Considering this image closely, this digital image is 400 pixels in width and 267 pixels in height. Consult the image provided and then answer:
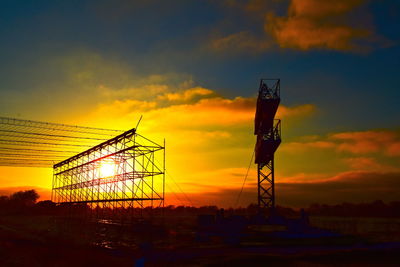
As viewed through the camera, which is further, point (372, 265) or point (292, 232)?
point (292, 232)

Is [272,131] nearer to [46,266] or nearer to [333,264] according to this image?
[333,264]

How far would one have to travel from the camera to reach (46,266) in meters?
14.8

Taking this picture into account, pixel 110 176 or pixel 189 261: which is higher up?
pixel 110 176

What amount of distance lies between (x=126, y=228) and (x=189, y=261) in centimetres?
2138

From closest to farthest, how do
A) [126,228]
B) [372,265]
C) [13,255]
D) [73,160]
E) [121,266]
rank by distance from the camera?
[121,266]
[372,265]
[13,255]
[126,228]
[73,160]

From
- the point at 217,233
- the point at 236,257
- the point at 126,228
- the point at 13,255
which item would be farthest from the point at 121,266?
the point at 126,228

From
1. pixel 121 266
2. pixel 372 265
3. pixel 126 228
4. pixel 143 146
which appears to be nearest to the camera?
pixel 121 266

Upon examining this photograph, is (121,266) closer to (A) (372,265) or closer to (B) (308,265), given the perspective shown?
(B) (308,265)

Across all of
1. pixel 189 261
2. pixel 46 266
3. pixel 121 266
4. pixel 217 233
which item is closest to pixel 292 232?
pixel 217 233

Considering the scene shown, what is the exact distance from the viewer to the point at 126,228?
3541 cm

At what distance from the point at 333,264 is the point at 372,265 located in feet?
5.46

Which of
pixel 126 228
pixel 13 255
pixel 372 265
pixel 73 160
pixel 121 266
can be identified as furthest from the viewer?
pixel 73 160

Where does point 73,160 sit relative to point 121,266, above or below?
above

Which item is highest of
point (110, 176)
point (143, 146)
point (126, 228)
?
point (143, 146)
